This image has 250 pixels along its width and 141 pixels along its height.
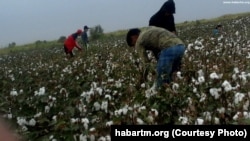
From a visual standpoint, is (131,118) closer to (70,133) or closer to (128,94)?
(70,133)

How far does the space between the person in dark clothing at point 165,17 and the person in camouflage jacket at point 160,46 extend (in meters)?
0.57

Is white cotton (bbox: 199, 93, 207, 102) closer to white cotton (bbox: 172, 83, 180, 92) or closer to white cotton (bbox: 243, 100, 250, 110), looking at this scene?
white cotton (bbox: 172, 83, 180, 92)

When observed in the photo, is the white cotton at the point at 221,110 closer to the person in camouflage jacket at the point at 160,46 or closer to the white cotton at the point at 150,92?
the white cotton at the point at 150,92

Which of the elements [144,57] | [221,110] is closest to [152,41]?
[144,57]

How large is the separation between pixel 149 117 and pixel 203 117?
18.6 inches

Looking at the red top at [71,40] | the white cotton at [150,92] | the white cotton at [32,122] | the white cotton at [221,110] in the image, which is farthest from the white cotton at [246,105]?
the red top at [71,40]

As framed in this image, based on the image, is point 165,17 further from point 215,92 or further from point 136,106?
point 136,106

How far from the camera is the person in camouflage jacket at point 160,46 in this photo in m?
5.88

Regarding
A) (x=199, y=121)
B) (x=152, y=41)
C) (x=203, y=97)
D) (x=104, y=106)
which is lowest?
(x=104, y=106)

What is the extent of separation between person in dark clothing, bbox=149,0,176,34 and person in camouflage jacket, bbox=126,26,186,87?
1.86 ft

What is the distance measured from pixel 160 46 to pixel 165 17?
2.34 feet

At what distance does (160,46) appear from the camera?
604 cm

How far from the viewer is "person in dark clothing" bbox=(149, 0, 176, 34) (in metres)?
6.47

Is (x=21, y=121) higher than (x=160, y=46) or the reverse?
the reverse
